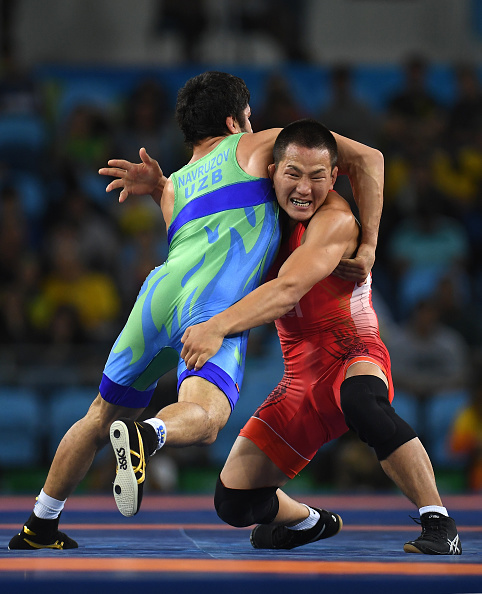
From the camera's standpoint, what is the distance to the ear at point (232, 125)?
11.0ft

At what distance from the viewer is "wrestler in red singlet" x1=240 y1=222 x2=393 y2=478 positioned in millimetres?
3326

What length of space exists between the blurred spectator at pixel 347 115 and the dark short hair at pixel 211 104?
6.12 metres

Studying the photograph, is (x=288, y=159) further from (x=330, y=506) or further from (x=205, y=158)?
(x=330, y=506)

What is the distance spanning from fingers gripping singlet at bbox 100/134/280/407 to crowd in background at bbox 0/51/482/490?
10.3 feet

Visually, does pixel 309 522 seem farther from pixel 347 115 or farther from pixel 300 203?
pixel 347 115

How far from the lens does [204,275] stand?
3076 millimetres

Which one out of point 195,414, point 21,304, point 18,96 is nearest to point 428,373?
point 21,304

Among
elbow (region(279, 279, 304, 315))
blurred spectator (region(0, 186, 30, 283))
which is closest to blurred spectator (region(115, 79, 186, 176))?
blurred spectator (region(0, 186, 30, 283))

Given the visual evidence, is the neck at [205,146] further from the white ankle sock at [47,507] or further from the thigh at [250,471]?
the white ankle sock at [47,507]

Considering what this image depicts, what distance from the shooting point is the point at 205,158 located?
10.7ft

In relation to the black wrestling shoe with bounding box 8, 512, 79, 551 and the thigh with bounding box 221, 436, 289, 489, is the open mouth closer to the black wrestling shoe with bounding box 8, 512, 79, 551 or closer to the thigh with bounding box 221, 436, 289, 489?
the thigh with bounding box 221, 436, 289, 489

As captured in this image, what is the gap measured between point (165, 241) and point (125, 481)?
5.83 metres

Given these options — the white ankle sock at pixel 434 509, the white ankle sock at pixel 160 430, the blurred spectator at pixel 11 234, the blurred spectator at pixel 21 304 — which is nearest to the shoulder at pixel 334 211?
the white ankle sock at pixel 160 430

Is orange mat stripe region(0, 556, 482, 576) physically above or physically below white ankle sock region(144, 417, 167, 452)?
below
